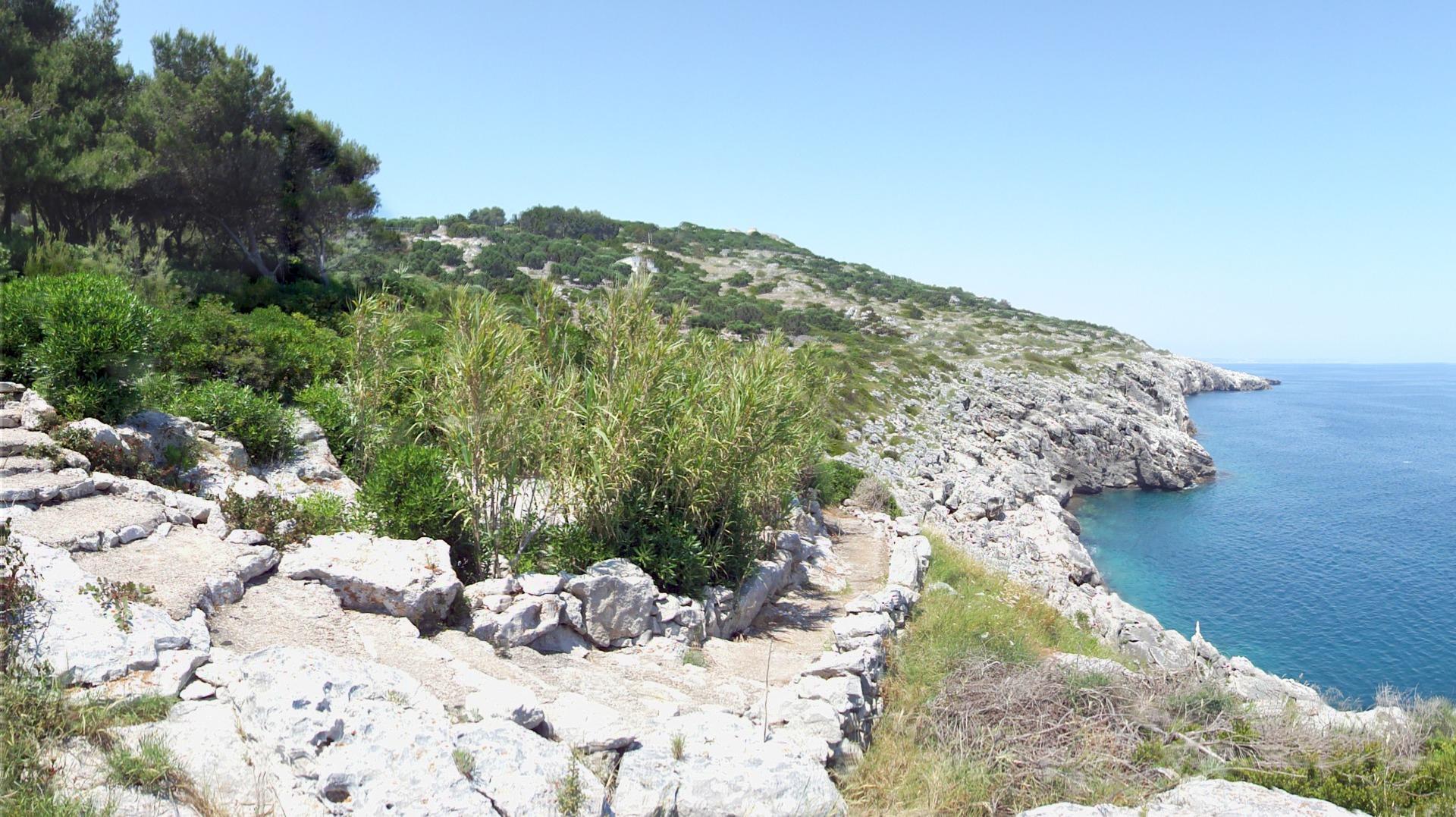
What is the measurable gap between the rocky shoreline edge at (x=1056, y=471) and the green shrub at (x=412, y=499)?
8627mm

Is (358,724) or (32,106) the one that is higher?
(32,106)

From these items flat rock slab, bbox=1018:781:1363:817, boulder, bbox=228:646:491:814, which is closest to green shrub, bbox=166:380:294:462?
boulder, bbox=228:646:491:814

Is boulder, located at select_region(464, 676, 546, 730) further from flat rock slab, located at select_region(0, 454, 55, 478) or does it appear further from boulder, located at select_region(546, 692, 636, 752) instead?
flat rock slab, located at select_region(0, 454, 55, 478)

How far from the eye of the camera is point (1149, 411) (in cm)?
5594

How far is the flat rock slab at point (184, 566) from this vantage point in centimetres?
659

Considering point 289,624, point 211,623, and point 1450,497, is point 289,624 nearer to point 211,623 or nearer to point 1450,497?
point 211,623

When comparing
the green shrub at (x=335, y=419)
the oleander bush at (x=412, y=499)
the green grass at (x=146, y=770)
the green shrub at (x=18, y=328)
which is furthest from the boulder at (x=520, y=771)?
the green shrub at (x=18, y=328)

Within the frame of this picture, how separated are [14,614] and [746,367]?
9.56 metres

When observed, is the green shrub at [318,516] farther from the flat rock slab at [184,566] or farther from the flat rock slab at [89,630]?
the flat rock slab at [89,630]

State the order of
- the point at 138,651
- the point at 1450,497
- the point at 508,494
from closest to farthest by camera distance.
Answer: the point at 138,651 < the point at 508,494 < the point at 1450,497

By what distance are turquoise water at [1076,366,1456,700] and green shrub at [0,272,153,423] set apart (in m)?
26.5

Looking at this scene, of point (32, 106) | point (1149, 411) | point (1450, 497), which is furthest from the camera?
point (1149, 411)

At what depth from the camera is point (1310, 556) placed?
30.8 meters

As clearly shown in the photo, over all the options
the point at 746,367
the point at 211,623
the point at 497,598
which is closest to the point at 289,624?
the point at 211,623
